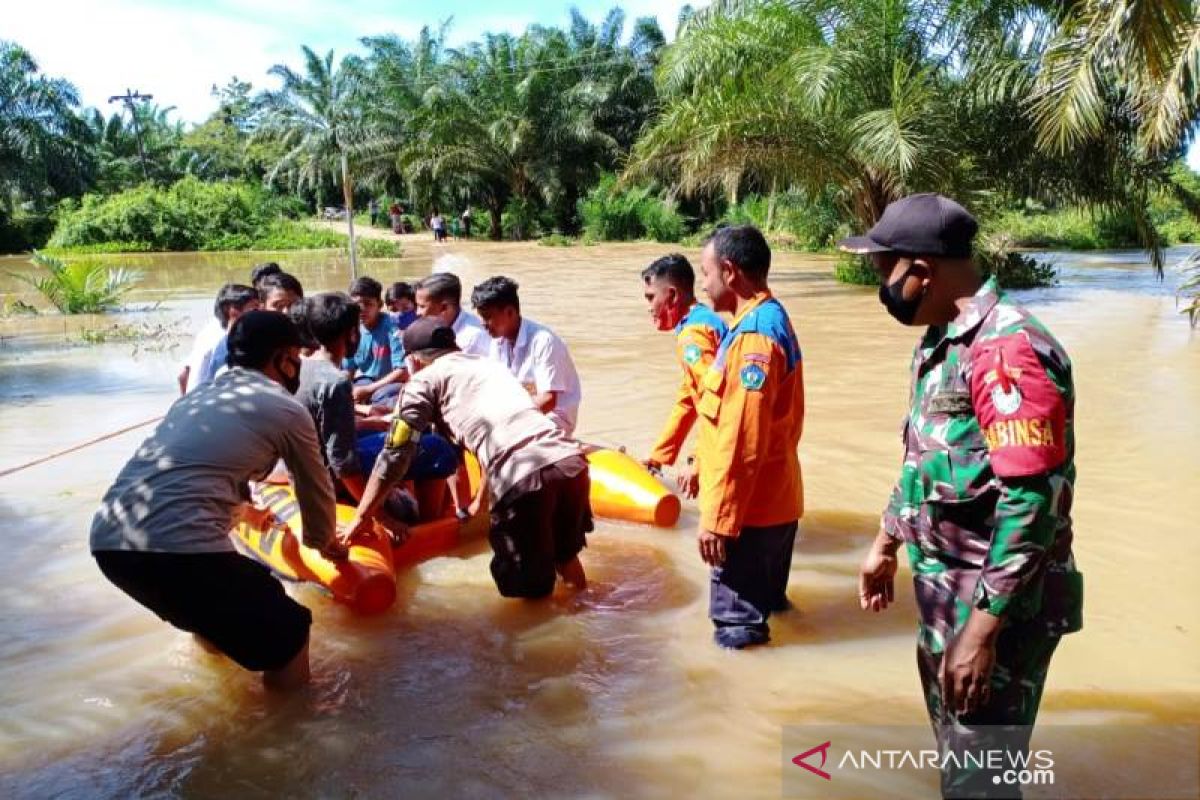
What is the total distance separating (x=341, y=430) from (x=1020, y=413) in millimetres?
2944

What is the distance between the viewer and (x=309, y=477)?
3.08 metres

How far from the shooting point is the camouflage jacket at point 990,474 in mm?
1849

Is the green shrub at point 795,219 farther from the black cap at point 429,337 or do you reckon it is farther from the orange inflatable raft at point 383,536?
the black cap at point 429,337

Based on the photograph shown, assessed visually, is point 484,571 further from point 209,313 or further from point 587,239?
point 587,239

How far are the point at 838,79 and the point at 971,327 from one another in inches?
532

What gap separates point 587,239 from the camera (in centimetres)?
3303

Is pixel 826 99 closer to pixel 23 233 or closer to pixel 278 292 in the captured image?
pixel 278 292

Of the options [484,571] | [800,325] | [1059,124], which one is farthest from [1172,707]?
[800,325]

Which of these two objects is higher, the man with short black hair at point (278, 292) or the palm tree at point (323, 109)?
the palm tree at point (323, 109)

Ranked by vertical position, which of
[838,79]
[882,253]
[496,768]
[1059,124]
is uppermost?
[838,79]

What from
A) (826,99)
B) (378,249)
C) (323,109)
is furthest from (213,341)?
(323,109)

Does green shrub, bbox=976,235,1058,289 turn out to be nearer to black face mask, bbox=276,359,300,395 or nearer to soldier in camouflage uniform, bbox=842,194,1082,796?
black face mask, bbox=276,359,300,395
